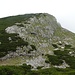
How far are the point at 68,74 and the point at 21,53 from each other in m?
20.4

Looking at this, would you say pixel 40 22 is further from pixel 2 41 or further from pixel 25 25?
pixel 2 41

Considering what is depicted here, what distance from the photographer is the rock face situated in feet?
205

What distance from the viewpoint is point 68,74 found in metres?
46.6

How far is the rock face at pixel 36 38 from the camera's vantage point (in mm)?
62406

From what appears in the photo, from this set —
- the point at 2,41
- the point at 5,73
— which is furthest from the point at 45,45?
the point at 5,73

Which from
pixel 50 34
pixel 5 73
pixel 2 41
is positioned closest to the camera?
pixel 5 73

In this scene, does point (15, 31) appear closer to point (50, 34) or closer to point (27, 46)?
point (27, 46)

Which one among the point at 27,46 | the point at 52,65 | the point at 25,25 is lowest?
the point at 52,65

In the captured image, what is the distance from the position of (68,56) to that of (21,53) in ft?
46.6

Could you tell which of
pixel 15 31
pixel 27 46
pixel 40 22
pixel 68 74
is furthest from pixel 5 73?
pixel 40 22

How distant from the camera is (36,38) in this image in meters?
76.1

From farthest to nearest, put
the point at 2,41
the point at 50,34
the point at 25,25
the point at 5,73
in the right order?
the point at 50,34
the point at 25,25
the point at 2,41
the point at 5,73

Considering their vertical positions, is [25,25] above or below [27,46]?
above

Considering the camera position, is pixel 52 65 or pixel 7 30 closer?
pixel 52 65
